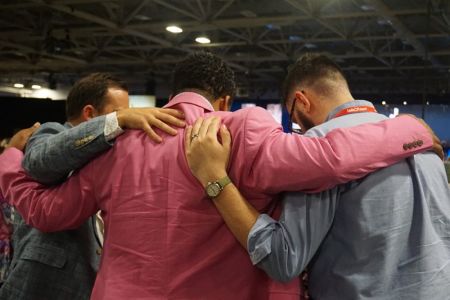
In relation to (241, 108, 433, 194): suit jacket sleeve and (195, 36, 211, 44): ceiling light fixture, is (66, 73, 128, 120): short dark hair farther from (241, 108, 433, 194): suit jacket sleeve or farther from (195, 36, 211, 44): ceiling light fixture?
(195, 36, 211, 44): ceiling light fixture

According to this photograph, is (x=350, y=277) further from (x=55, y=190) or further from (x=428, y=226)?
(x=55, y=190)

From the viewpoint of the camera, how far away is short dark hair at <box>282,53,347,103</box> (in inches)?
60.7

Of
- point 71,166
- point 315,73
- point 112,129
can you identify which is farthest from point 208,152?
point 315,73

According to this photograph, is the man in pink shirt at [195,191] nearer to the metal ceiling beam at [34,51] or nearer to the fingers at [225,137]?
the fingers at [225,137]

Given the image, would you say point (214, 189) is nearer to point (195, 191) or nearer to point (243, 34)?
point (195, 191)

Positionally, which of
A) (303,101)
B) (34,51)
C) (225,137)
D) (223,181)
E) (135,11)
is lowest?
(223,181)

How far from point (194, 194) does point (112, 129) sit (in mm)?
279

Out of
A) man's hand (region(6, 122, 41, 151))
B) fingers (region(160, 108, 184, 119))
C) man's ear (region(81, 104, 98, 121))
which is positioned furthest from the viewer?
man's ear (region(81, 104, 98, 121))

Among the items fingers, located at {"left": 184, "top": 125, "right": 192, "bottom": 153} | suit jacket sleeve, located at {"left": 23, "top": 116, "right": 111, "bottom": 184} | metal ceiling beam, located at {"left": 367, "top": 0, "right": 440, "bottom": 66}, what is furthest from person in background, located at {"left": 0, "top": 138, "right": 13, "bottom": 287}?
metal ceiling beam, located at {"left": 367, "top": 0, "right": 440, "bottom": 66}

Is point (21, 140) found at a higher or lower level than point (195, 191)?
higher

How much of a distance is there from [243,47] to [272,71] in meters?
2.71

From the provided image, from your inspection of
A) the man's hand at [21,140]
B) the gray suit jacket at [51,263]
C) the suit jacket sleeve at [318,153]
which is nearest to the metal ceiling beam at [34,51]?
the man's hand at [21,140]

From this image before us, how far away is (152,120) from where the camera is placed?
1341 mm

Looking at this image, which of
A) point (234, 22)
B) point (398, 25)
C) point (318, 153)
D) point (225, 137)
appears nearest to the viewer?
point (318, 153)
